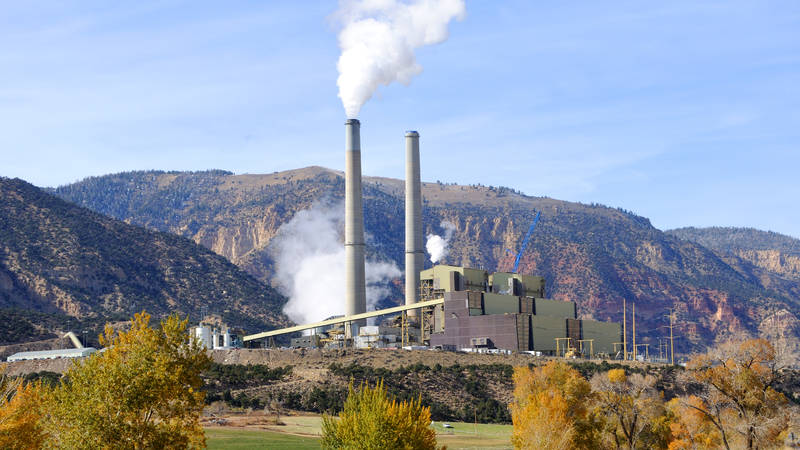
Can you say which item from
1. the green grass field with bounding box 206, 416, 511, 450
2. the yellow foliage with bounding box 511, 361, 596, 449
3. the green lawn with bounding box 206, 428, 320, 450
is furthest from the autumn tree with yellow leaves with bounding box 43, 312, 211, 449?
the yellow foliage with bounding box 511, 361, 596, 449

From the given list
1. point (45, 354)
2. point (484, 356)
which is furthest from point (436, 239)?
point (45, 354)

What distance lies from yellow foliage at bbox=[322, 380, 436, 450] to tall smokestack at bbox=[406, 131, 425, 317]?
267 feet

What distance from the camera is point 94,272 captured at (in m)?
170

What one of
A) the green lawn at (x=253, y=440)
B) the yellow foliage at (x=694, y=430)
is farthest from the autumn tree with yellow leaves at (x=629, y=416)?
the green lawn at (x=253, y=440)

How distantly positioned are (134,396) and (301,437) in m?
32.3

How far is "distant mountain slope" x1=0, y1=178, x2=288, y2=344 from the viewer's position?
15888 centimetres

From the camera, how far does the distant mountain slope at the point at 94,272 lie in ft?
521

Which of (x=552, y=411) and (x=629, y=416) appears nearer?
(x=629, y=416)

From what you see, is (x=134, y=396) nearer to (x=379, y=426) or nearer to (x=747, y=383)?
(x=379, y=426)

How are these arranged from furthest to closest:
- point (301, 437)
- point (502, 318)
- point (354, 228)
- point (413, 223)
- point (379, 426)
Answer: point (413, 223) → point (354, 228) → point (502, 318) → point (301, 437) → point (379, 426)

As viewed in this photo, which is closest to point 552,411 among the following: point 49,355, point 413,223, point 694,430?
point 694,430

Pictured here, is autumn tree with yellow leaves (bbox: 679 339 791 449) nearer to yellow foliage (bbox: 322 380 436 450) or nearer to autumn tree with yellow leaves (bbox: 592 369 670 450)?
autumn tree with yellow leaves (bbox: 592 369 670 450)

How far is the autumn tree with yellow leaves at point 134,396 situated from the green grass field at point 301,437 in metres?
21.7

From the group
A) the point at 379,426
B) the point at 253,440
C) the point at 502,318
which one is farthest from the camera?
the point at 502,318
